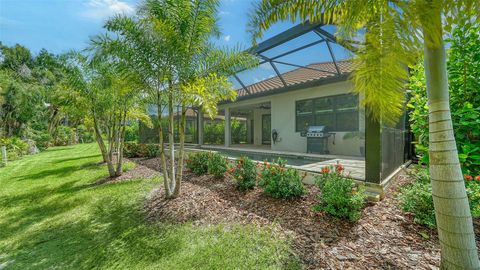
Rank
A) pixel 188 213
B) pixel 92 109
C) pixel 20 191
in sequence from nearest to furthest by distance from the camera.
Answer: pixel 188 213 < pixel 20 191 < pixel 92 109

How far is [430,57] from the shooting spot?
2080 mm

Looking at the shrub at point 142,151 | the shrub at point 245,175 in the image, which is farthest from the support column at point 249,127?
the shrub at point 245,175

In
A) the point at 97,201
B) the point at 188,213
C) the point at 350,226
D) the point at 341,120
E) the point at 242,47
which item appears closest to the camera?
the point at 350,226

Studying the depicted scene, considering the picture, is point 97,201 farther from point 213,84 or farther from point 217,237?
point 213,84

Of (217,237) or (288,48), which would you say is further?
(288,48)

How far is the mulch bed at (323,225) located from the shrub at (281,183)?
15 cm

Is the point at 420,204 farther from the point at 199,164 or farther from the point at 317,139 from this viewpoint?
the point at 317,139

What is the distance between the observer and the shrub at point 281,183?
4.29 metres

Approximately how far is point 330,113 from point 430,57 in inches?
293

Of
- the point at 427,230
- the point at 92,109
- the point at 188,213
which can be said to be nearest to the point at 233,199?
the point at 188,213

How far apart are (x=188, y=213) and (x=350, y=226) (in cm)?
289

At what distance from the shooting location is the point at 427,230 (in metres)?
3.05

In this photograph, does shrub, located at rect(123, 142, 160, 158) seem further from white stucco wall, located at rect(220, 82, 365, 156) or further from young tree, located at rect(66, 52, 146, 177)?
white stucco wall, located at rect(220, 82, 365, 156)

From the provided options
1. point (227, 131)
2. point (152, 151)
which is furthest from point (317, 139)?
point (152, 151)
